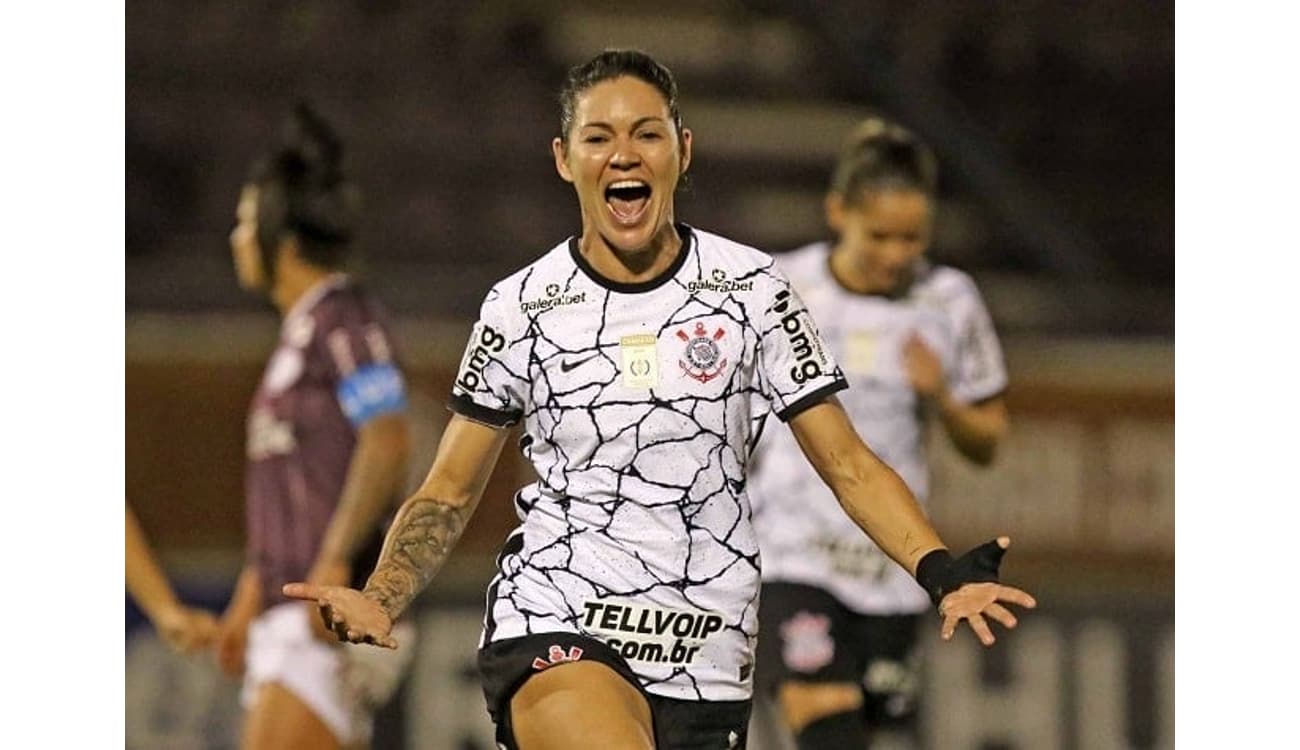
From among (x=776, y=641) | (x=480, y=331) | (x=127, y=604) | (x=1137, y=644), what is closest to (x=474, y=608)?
(x=127, y=604)

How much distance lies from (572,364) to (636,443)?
0.18 meters

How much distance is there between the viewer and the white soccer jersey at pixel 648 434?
4.09 metres

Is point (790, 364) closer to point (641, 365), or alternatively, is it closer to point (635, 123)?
point (641, 365)

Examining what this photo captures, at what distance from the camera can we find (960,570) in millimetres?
3910

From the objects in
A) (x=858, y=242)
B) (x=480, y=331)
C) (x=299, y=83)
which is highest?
(x=299, y=83)

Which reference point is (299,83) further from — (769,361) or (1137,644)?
(769,361)

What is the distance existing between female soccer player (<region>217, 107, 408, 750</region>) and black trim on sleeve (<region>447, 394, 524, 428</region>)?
2.68 meters

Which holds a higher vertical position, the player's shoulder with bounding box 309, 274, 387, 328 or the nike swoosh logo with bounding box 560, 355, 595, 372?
the player's shoulder with bounding box 309, 274, 387, 328

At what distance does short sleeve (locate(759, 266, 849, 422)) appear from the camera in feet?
13.6

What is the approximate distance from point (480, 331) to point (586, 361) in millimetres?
227

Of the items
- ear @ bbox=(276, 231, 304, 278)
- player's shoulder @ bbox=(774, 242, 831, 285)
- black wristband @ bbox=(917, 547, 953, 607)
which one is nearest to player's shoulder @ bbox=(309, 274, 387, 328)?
ear @ bbox=(276, 231, 304, 278)

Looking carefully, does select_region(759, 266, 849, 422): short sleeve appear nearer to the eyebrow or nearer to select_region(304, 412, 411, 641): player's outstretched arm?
the eyebrow

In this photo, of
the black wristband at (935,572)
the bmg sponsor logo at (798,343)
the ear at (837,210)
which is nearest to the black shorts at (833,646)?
the ear at (837,210)

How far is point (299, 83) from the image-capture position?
859 cm
